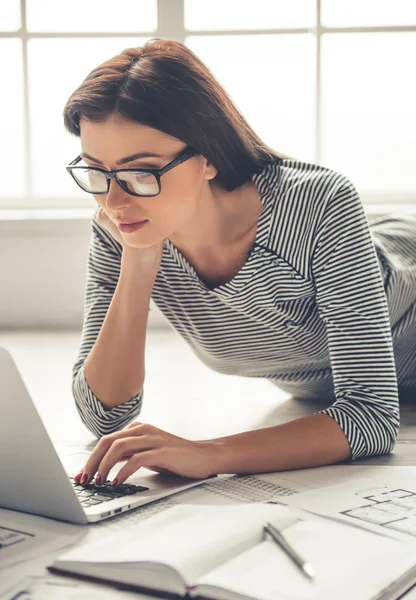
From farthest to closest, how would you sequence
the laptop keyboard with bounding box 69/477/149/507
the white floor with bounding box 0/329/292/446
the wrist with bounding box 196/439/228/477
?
the white floor with bounding box 0/329/292/446, the wrist with bounding box 196/439/228/477, the laptop keyboard with bounding box 69/477/149/507

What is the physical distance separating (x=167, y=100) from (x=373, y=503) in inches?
25.9

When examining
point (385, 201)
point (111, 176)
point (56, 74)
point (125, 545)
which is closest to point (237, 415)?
point (111, 176)

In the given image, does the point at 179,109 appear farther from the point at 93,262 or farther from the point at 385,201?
the point at 385,201

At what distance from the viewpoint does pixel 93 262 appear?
1.72 meters

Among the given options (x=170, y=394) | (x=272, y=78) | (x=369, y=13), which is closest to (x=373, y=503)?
(x=170, y=394)

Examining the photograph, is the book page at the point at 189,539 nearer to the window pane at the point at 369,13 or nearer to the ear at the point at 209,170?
the ear at the point at 209,170

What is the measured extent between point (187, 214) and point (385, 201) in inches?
93.5

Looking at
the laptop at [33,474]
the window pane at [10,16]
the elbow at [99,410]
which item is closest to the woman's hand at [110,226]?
the elbow at [99,410]

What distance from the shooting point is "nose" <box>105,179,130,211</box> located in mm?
1321

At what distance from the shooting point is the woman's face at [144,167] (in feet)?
4.29

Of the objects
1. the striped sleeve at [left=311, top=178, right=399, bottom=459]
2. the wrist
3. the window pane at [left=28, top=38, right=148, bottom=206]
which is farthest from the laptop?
the window pane at [left=28, top=38, right=148, bottom=206]

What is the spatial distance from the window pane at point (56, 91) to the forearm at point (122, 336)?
2.16 m

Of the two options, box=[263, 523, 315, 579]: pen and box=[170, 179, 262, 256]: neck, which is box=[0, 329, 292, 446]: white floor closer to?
box=[170, 179, 262, 256]: neck

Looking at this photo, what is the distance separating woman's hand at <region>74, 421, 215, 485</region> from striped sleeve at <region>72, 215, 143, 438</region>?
15.3 inches
